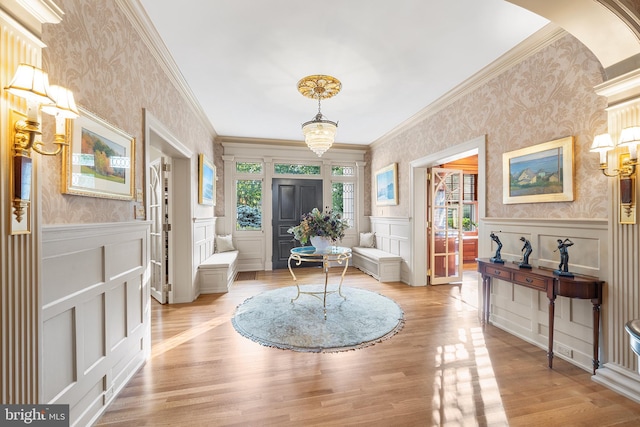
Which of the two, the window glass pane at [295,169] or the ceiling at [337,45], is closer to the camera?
the ceiling at [337,45]

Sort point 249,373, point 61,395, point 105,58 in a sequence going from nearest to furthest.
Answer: point 61,395
point 105,58
point 249,373

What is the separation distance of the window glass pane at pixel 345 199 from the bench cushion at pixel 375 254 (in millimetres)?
808

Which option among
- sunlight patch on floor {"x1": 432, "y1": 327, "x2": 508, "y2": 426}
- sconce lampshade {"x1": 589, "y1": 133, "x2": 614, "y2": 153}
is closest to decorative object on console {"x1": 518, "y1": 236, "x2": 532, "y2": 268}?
sunlight patch on floor {"x1": 432, "y1": 327, "x2": 508, "y2": 426}

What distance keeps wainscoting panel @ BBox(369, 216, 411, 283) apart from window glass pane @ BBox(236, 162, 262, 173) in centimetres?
306

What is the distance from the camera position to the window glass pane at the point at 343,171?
273 inches

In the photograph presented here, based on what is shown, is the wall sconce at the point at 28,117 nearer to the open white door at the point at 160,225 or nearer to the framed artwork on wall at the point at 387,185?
the open white door at the point at 160,225

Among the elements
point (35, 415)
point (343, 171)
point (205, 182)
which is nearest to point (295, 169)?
point (343, 171)

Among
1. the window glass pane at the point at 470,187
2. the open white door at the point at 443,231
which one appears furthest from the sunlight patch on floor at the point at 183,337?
the window glass pane at the point at 470,187

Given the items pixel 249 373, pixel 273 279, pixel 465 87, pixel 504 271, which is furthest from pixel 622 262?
pixel 273 279

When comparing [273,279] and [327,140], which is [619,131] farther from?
[273,279]

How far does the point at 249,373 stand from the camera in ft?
7.63

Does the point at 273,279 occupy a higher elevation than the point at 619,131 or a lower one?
lower

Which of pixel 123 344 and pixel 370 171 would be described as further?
pixel 370 171

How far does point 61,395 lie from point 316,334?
6.77 ft
